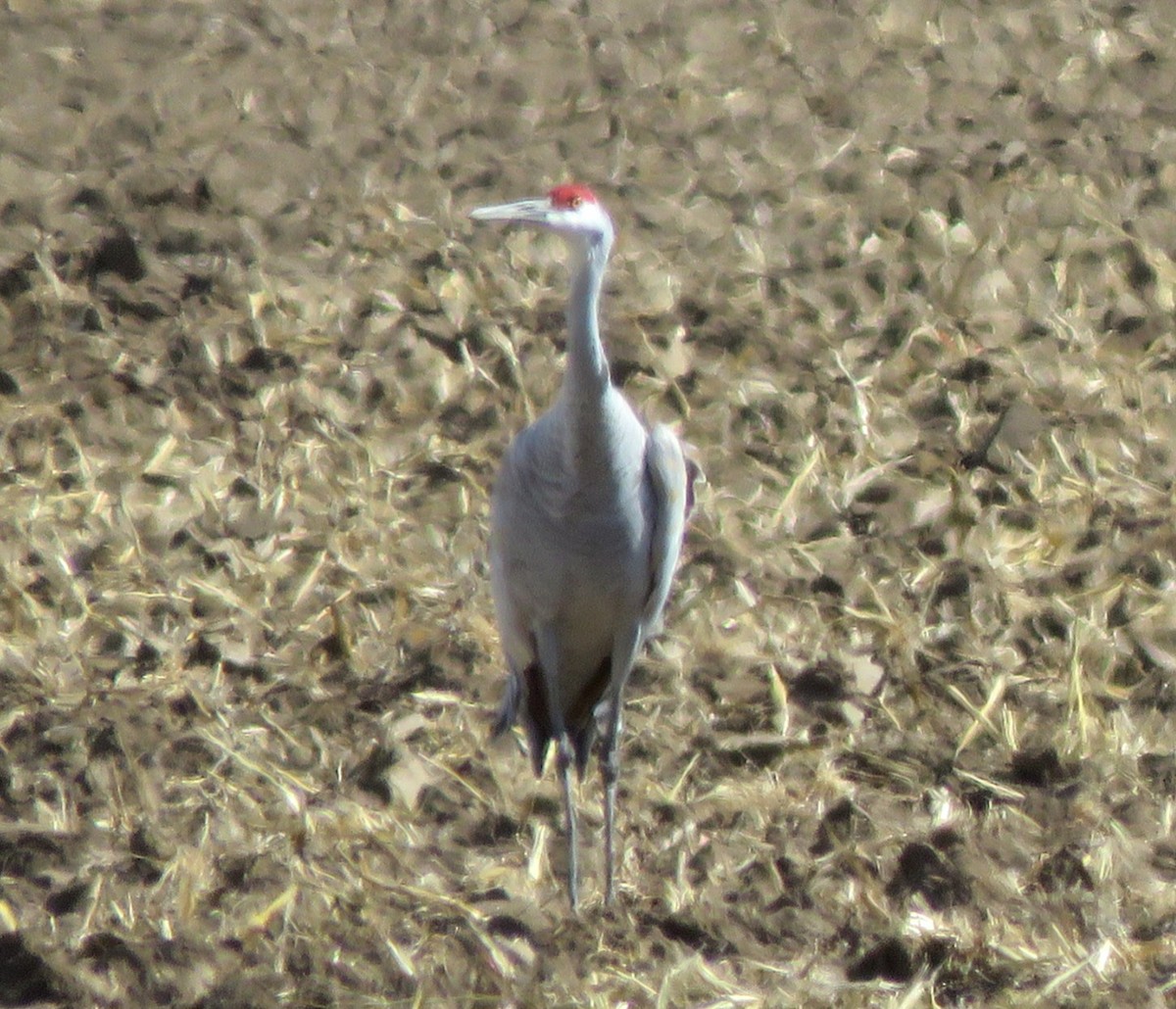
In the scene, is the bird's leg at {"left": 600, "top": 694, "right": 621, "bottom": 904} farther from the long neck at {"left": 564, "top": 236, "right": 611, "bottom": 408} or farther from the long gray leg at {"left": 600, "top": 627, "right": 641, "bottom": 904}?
the long neck at {"left": 564, "top": 236, "right": 611, "bottom": 408}

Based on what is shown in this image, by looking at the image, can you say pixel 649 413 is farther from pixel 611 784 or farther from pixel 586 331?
pixel 586 331

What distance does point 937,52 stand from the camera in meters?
7.57

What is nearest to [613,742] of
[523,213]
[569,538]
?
[569,538]

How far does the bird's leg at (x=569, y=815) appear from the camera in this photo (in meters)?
4.46

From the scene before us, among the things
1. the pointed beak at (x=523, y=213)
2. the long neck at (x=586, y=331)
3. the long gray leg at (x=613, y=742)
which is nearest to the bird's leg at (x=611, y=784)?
the long gray leg at (x=613, y=742)

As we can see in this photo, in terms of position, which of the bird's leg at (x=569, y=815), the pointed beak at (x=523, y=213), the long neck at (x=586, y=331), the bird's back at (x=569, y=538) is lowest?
the bird's leg at (x=569, y=815)

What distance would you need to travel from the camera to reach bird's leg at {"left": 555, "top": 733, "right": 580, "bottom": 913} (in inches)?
175

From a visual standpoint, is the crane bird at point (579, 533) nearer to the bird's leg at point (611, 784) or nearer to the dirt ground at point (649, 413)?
the bird's leg at point (611, 784)

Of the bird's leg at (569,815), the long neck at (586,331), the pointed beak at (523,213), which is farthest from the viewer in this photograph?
the bird's leg at (569,815)

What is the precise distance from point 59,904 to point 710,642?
5.95 feet

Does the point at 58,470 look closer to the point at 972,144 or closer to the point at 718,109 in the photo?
the point at 718,109

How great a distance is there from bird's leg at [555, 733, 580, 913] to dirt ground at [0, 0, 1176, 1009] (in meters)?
0.07

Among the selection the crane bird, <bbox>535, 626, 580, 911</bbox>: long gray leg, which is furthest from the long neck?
<bbox>535, 626, 580, 911</bbox>: long gray leg

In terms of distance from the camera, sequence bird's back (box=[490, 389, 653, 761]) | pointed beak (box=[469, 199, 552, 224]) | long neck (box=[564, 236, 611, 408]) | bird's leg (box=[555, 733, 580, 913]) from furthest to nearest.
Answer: bird's leg (box=[555, 733, 580, 913]) < bird's back (box=[490, 389, 653, 761]) < long neck (box=[564, 236, 611, 408]) < pointed beak (box=[469, 199, 552, 224])
